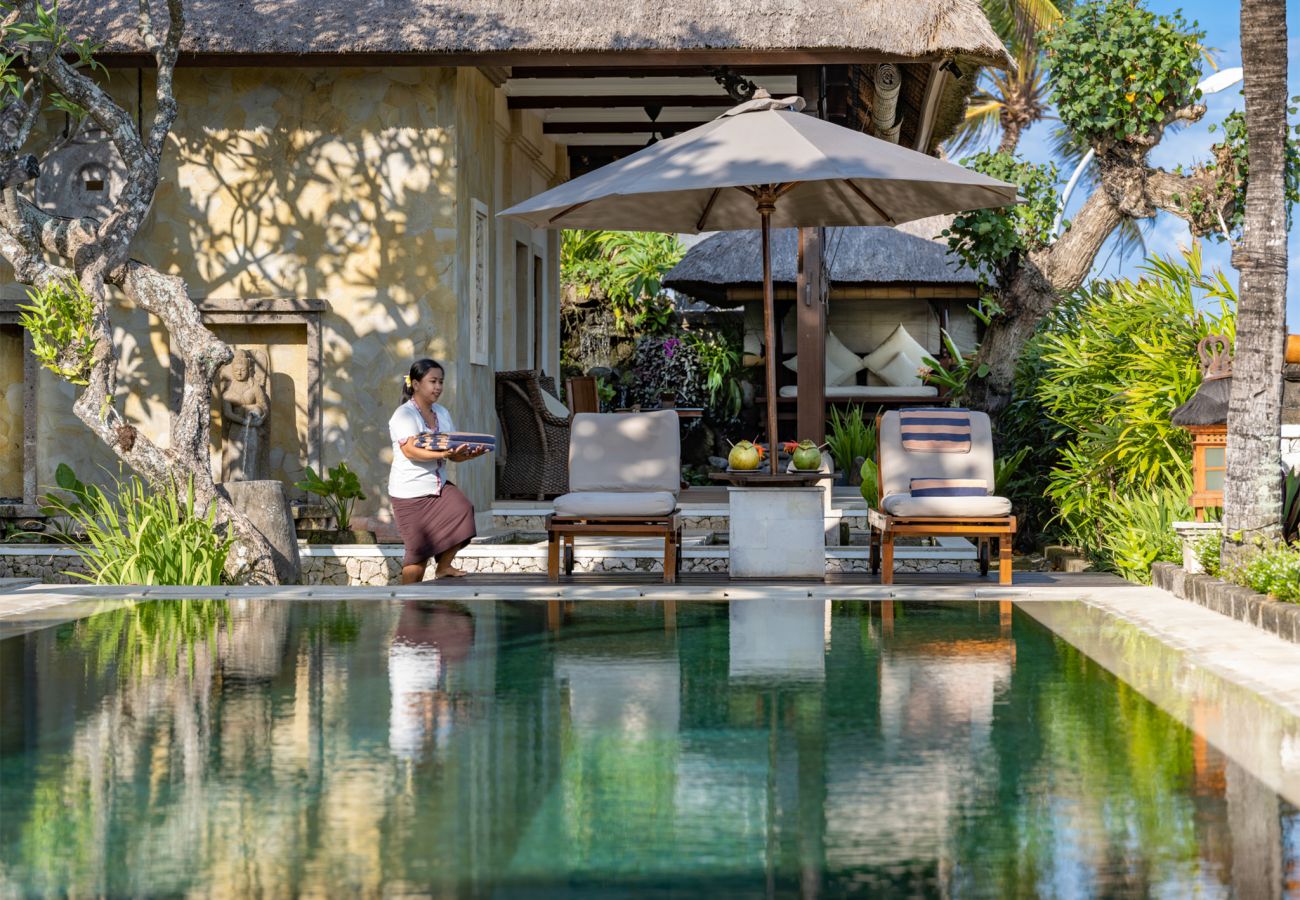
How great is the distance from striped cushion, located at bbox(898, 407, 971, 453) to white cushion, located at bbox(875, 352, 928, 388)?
880 cm

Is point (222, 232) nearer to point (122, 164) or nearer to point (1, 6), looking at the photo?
point (122, 164)

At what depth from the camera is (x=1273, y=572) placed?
281 inches

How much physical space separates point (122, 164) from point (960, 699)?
8898mm

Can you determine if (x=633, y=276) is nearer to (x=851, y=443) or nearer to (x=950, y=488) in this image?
(x=851, y=443)

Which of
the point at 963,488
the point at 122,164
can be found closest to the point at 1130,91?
the point at 963,488

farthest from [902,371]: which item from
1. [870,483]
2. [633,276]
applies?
[870,483]

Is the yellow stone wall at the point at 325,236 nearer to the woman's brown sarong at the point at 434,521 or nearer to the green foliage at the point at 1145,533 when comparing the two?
the woman's brown sarong at the point at 434,521

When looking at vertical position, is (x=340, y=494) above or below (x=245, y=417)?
below

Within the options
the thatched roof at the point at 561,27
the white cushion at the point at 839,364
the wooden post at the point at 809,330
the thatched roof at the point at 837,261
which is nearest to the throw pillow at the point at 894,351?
the white cushion at the point at 839,364

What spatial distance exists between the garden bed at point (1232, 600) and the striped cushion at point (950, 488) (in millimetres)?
1096

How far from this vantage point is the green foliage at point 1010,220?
41.1 ft

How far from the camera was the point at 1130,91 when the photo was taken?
11.8m

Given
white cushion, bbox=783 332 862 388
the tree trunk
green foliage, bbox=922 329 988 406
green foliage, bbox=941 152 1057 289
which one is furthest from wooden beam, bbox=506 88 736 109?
the tree trunk

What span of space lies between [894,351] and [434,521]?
10219mm
